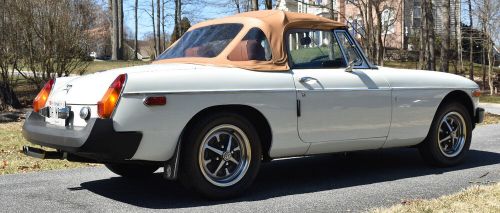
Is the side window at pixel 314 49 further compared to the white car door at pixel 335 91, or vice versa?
the side window at pixel 314 49

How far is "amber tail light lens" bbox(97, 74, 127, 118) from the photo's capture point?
14.6 feet

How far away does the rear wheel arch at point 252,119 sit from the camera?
15.9 ft

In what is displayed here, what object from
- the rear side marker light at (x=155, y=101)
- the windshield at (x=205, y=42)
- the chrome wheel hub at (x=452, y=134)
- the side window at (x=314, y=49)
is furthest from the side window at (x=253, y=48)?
the chrome wheel hub at (x=452, y=134)

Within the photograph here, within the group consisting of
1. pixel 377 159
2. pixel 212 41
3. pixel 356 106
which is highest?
pixel 212 41

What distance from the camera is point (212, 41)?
18.5 feet

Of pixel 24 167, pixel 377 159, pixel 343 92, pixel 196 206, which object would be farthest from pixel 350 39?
pixel 24 167

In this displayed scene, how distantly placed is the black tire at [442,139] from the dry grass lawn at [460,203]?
1.32 metres

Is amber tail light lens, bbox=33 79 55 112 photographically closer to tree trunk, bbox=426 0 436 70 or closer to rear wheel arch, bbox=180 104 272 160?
rear wheel arch, bbox=180 104 272 160

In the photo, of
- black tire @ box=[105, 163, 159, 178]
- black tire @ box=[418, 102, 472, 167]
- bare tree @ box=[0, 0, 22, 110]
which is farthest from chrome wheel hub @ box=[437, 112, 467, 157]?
bare tree @ box=[0, 0, 22, 110]

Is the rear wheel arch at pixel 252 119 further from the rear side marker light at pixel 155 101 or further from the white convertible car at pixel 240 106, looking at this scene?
the rear side marker light at pixel 155 101

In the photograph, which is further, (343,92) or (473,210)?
(343,92)

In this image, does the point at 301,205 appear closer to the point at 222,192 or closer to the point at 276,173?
the point at 222,192

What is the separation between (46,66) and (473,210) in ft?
46.2

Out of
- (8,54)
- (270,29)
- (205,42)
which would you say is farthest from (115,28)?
(270,29)
